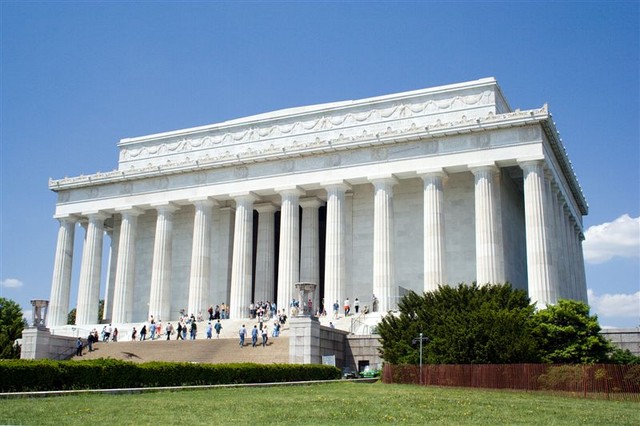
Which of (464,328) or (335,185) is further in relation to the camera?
(335,185)

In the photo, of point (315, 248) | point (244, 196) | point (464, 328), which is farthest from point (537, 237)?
point (244, 196)

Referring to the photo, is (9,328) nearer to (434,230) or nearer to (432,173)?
(434,230)

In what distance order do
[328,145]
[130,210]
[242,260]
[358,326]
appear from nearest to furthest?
1. [358,326]
2. [328,145]
3. [242,260]
4. [130,210]

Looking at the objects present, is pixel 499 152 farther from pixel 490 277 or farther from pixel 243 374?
pixel 243 374

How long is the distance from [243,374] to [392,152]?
28.3 m

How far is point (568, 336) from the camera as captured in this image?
36219mm

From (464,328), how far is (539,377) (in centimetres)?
503

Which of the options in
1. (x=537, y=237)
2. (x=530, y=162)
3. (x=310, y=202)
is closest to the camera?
(x=537, y=237)

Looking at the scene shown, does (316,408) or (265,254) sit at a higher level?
(265,254)

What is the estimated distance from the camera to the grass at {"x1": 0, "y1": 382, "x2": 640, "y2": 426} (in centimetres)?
1850

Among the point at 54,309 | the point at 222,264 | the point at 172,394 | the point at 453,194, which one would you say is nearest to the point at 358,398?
the point at 172,394

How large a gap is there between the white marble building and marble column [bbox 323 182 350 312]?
124 mm

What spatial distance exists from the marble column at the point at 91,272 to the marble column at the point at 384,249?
1095 inches

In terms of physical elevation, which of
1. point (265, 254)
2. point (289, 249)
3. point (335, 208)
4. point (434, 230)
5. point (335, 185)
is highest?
point (335, 185)
